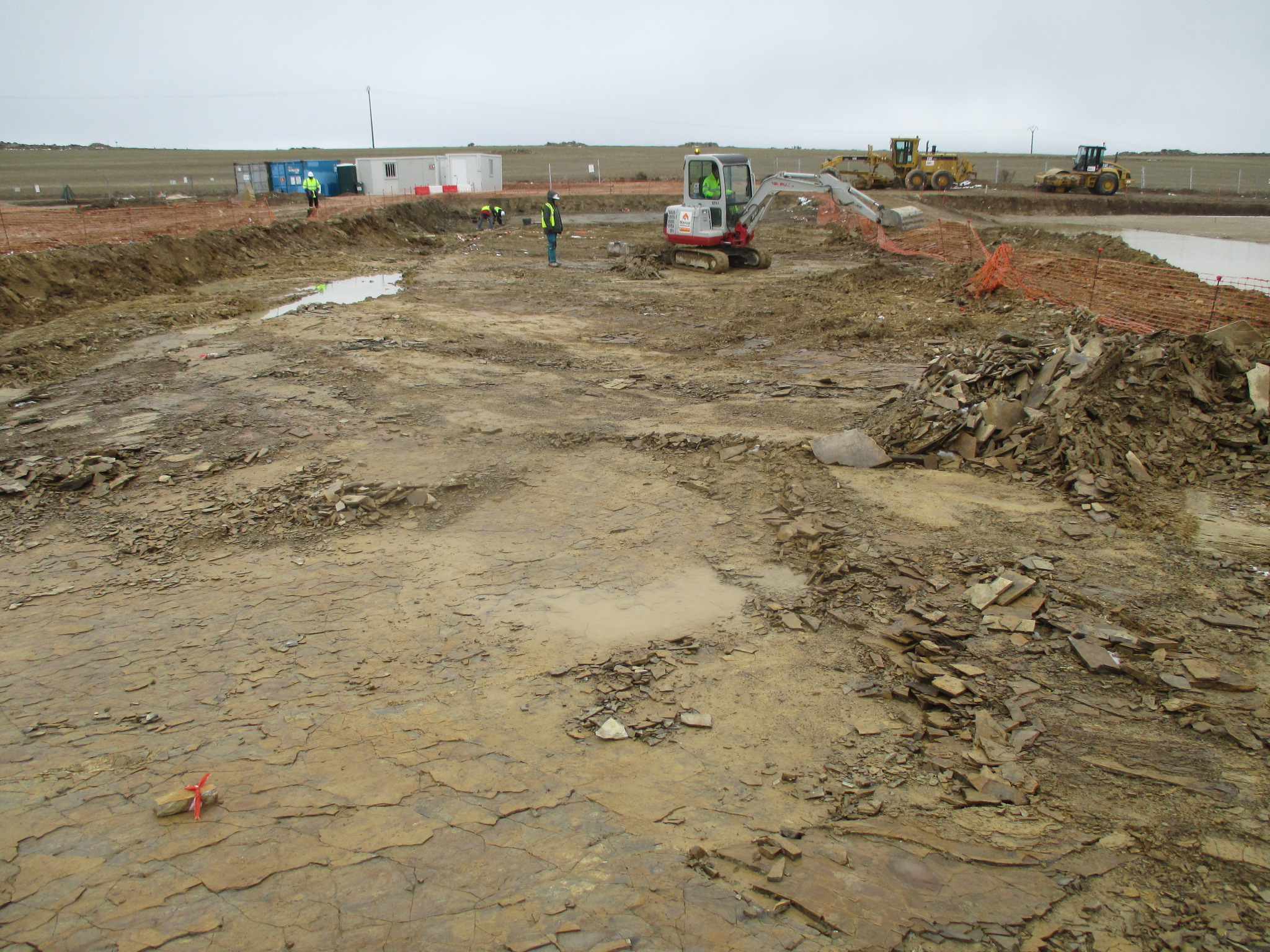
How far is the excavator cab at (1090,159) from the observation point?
3506cm

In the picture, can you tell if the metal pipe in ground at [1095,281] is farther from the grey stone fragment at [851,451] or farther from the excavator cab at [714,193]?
the excavator cab at [714,193]

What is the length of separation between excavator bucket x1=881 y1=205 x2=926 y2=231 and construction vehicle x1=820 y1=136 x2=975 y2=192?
69.3ft

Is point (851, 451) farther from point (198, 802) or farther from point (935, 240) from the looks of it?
point (935, 240)

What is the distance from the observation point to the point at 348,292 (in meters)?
17.3

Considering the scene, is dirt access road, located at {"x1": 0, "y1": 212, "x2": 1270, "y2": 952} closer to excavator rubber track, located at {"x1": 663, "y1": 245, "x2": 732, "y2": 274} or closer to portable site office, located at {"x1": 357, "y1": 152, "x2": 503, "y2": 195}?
excavator rubber track, located at {"x1": 663, "y1": 245, "x2": 732, "y2": 274}

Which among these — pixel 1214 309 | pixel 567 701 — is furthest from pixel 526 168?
pixel 567 701

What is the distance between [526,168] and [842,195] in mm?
63930

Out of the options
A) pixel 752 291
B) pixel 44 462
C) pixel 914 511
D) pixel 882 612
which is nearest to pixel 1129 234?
pixel 752 291

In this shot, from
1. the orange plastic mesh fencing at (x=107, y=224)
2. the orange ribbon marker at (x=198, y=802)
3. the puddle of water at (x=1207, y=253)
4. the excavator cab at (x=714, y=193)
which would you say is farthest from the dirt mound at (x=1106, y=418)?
the orange plastic mesh fencing at (x=107, y=224)

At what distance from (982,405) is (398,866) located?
6.82 meters

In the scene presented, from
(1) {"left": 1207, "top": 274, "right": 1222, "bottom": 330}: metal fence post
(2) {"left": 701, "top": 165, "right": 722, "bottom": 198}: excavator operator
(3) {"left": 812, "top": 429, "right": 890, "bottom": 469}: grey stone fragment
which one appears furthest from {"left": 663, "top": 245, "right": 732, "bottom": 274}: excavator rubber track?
(3) {"left": 812, "top": 429, "right": 890, "bottom": 469}: grey stone fragment

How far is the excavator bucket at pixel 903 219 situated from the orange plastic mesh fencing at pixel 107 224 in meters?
17.4

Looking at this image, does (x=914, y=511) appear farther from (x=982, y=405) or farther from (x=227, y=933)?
(x=227, y=933)

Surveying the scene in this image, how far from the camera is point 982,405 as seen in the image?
7754 millimetres
